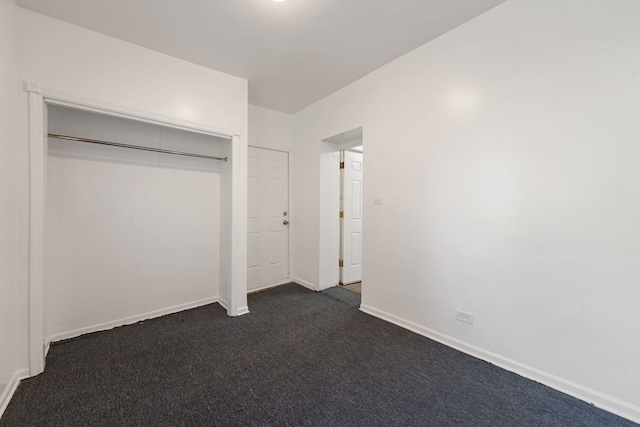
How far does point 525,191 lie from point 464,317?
42.9 inches

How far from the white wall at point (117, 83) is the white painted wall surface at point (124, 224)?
418mm

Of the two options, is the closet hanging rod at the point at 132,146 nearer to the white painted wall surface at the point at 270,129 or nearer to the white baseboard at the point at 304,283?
the white painted wall surface at the point at 270,129

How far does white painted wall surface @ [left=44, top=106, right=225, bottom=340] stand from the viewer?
2.27 m

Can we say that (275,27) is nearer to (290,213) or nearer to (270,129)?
(270,129)

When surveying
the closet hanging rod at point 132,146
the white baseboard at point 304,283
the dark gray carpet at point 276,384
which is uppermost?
the closet hanging rod at point 132,146

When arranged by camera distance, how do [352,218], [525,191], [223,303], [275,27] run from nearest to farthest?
[525,191], [275,27], [223,303], [352,218]

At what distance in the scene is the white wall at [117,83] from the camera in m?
1.79

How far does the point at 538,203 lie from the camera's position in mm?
1752

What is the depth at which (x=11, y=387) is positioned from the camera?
1637 millimetres

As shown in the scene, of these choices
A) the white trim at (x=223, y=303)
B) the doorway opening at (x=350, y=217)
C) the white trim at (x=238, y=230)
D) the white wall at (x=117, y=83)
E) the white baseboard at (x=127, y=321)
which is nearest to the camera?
the white wall at (x=117, y=83)

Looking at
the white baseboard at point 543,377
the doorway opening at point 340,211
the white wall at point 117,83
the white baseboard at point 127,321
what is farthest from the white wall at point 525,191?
the white baseboard at point 127,321

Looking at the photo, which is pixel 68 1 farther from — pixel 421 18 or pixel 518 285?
pixel 518 285

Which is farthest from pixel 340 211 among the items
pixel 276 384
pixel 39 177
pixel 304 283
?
pixel 39 177

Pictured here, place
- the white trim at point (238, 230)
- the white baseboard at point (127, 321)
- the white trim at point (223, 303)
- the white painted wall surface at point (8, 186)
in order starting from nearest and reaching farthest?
the white painted wall surface at point (8, 186), the white baseboard at point (127, 321), the white trim at point (238, 230), the white trim at point (223, 303)
